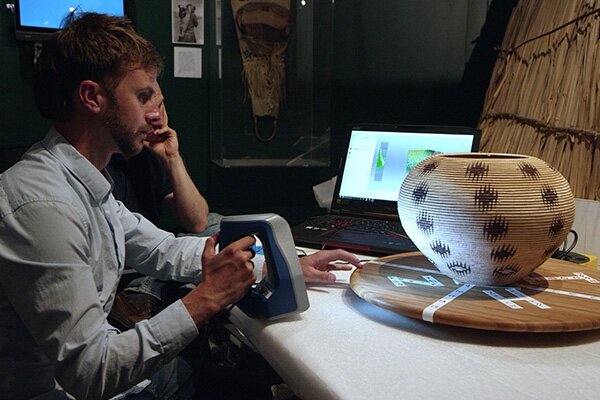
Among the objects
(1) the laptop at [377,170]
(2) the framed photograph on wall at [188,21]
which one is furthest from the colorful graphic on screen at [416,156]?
(2) the framed photograph on wall at [188,21]

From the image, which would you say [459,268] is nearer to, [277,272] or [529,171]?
[529,171]

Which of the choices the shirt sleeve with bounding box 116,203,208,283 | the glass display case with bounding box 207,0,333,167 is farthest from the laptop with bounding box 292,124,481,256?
the glass display case with bounding box 207,0,333,167

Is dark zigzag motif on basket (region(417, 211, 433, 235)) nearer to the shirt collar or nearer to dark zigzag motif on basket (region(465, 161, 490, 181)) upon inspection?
dark zigzag motif on basket (region(465, 161, 490, 181))

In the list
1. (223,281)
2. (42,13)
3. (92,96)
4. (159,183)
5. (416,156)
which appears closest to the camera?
(223,281)

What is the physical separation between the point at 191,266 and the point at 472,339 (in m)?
0.69

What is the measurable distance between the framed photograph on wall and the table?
1.92m

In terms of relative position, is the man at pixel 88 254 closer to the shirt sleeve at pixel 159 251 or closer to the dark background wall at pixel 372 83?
the shirt sleeve at pixel 159 251

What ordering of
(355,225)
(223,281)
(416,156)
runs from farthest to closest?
(416,156) < (355,225) < (223,281)

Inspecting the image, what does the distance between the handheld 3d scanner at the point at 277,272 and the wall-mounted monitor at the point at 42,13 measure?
1.77 metres

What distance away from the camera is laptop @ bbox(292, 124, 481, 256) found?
176 cm

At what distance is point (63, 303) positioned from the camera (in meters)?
0.94

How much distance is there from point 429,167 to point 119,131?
2.00 feet

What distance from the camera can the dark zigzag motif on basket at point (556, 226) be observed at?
943 millimetres

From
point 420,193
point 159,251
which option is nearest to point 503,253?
point 420,193
